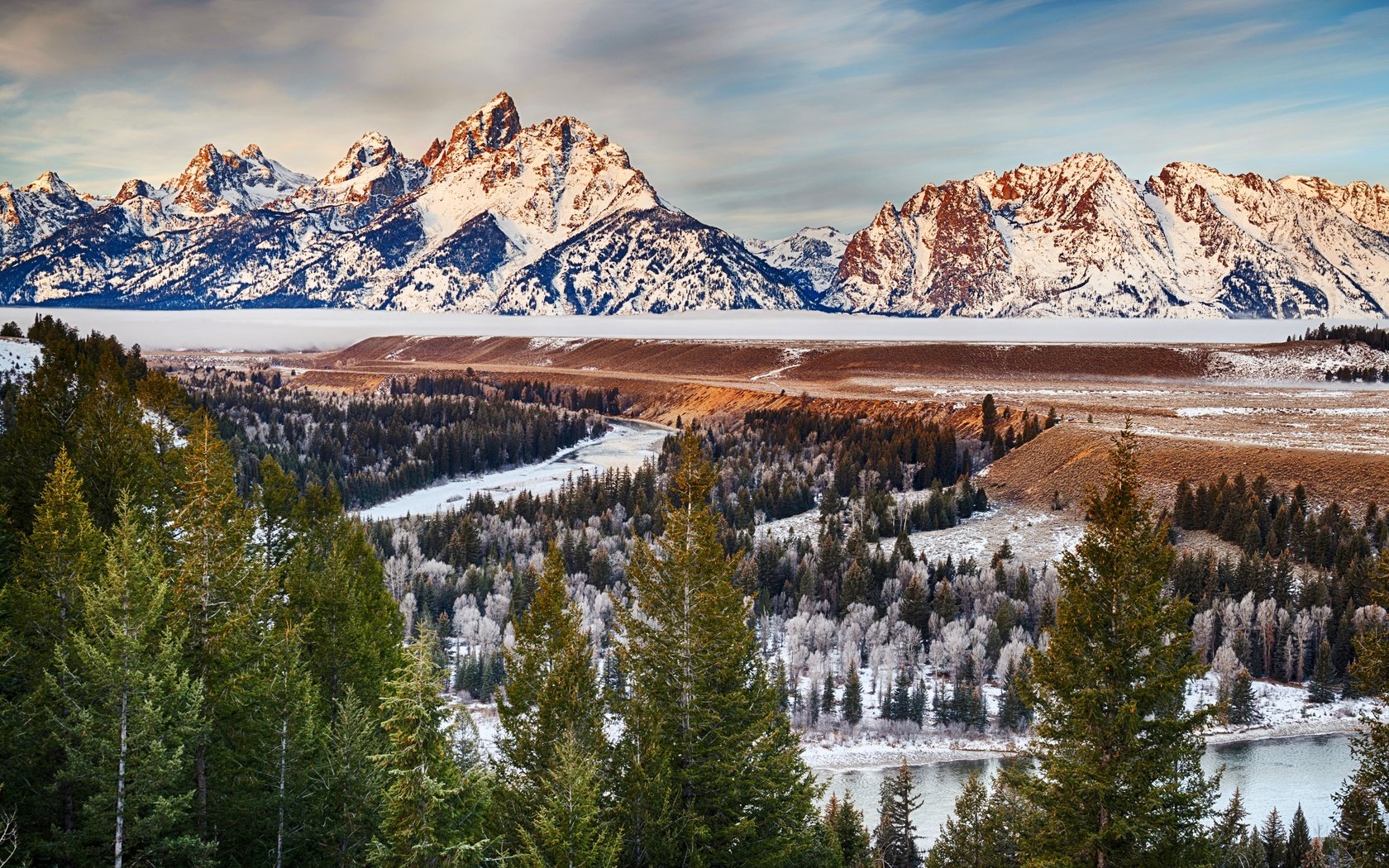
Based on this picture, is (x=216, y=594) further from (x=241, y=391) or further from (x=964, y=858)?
(x=241, y=391)

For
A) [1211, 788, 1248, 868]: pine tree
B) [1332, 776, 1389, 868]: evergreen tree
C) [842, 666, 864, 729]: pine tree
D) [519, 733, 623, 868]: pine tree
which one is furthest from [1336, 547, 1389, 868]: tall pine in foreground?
[842, 666, 864, 729]: pine tree

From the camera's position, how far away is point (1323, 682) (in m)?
55.4

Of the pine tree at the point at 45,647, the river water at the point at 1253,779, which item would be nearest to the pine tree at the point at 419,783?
the pine tree at the point at 45,647

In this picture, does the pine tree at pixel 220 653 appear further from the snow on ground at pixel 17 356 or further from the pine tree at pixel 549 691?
the snow on ground at pixel 17 356

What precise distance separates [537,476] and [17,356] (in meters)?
62.9

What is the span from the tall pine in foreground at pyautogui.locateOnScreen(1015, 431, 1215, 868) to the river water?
88.1 ft

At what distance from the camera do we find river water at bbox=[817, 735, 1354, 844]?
44.1 meters

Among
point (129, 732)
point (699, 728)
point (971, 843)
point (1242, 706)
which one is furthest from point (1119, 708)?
point (1242, 706)

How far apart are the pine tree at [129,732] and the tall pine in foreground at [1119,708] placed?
16.6 meters

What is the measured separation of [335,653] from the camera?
30.5m

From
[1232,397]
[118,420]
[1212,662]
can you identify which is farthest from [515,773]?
[1232,397]

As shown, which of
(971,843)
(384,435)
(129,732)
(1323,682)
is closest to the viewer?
(129,732)

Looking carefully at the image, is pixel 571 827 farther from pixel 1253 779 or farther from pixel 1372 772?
pixel 1253 779

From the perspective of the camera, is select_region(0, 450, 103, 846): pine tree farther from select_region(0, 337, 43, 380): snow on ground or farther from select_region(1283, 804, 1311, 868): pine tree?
select_region(0, 337, 43, 380): snow on ground
